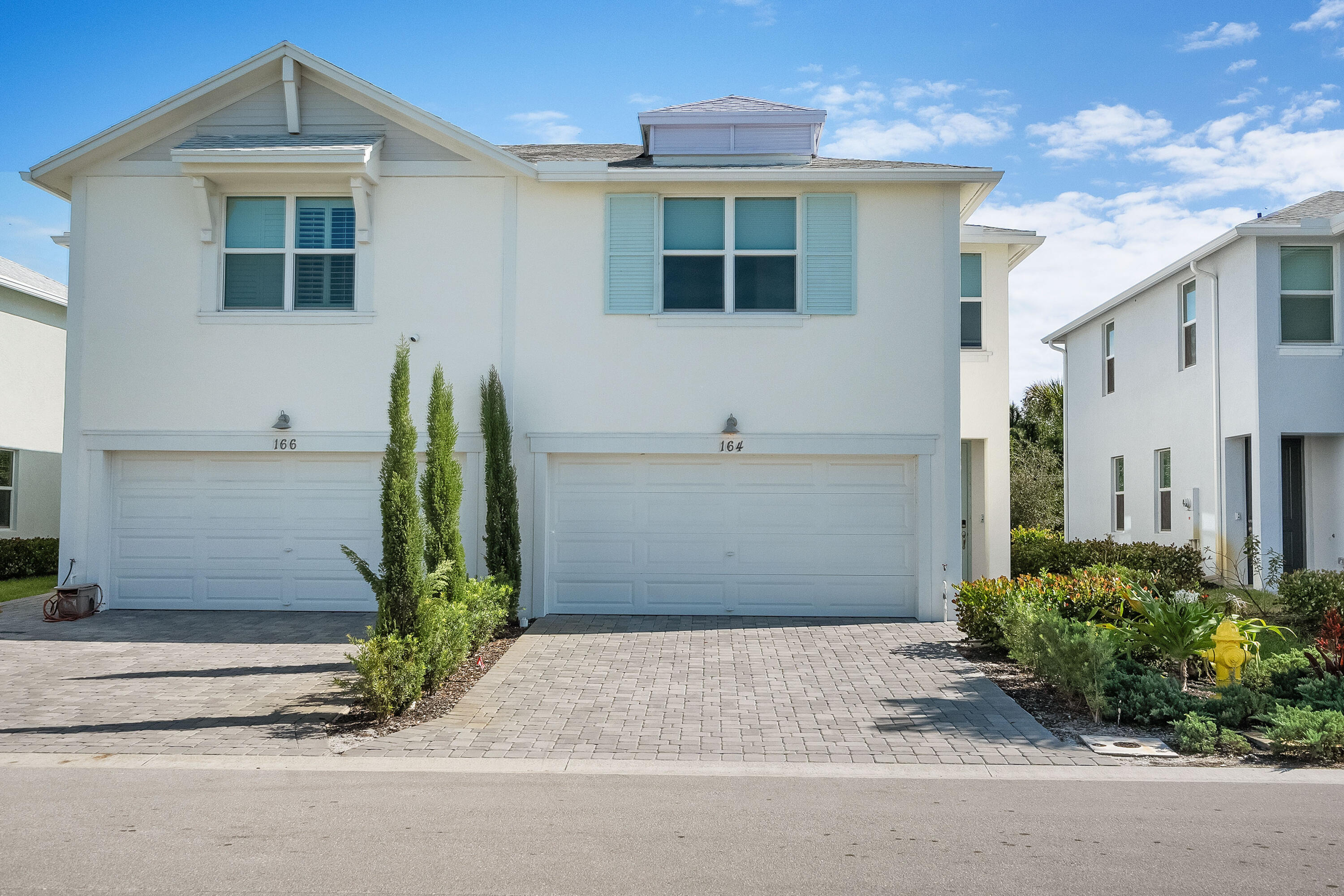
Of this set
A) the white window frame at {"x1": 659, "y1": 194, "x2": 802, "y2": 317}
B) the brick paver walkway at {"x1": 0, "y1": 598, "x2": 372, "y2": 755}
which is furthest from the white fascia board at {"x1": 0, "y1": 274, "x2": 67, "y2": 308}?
the white window frame at {"x1": 659, "y1": 194, "x2": 802, "y2": 317}

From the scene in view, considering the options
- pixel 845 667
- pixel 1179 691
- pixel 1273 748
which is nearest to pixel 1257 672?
pixel 1179 691

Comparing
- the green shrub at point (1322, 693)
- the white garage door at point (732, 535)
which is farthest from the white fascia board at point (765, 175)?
the green shrub at point (1322, 693)

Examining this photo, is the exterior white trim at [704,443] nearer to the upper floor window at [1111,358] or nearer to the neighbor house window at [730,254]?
the neighbor house window at [730,254]

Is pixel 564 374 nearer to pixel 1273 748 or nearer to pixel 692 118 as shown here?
pixel 692 118

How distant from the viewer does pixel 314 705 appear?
8570 millimetres

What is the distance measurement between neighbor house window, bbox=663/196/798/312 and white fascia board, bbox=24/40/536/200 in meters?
2.17

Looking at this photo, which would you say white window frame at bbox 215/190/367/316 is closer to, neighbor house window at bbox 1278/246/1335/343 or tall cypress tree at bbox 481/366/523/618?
tall cypress tree at bbox 481/366/523/618

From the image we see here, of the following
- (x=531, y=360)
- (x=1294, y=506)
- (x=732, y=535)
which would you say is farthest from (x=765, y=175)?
(x=1294, y=506)

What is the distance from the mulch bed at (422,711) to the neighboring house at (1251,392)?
12176mm

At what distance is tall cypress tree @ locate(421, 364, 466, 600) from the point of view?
31.3 feet

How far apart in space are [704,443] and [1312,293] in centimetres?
991

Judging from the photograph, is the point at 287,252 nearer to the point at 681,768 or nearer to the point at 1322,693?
the point at 681,768

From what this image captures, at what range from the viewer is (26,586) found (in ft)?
55.1

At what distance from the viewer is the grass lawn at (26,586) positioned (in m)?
15.6
